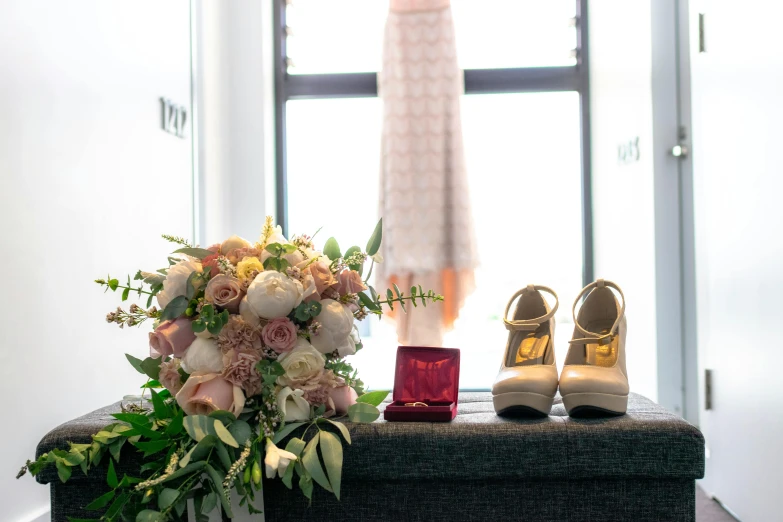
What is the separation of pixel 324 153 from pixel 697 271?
1.94 m

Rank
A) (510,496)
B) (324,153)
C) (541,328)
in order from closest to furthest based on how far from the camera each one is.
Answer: (510,496) < (541,328) < (324,153)

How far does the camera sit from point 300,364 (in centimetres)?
110

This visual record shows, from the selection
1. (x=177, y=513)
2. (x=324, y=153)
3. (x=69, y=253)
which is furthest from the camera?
(x=324, y=153)

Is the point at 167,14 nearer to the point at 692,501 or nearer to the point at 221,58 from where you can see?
the point at 221,58

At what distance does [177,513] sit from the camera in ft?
3.25

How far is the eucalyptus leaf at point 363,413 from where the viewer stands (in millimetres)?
1123

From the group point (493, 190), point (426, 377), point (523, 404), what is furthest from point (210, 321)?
point (493, 190)

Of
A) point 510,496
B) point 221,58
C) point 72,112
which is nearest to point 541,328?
point 510,496

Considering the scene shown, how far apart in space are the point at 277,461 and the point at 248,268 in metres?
0.31

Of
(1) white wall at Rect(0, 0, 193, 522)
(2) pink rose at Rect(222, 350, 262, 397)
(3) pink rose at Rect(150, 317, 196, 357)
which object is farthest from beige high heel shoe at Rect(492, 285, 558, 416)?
(1) white wall at Rect(0, 0, 193, 522)

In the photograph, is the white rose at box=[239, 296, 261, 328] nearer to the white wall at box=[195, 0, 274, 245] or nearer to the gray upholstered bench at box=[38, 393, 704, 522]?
the gray upholstered bench at box=[38, 393, 704, 522]

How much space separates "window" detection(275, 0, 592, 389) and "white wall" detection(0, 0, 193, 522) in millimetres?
1064

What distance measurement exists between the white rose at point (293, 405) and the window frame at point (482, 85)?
260cm

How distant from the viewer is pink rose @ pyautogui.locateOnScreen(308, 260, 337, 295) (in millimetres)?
1152
